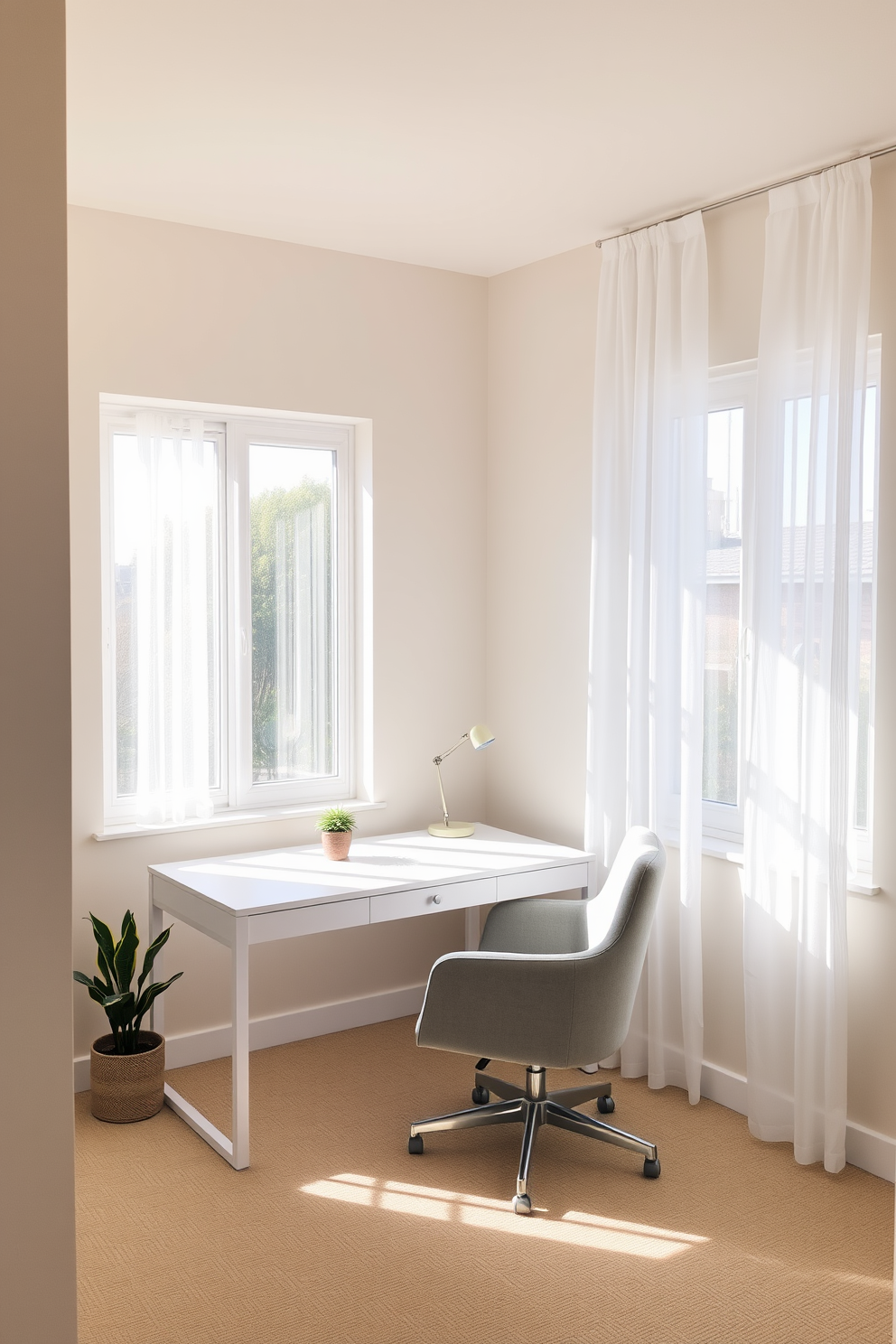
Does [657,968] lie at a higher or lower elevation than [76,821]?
lower

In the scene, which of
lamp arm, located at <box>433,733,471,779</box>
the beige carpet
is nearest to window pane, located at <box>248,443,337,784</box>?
lamp arm, located at <box>433,733,471,779</box>

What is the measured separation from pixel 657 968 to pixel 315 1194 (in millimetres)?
1292

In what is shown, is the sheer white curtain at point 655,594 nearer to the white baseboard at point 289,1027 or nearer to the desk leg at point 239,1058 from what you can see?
the white baseboard at point 289,1027

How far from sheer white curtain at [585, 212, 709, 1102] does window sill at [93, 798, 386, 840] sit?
0.94 metres

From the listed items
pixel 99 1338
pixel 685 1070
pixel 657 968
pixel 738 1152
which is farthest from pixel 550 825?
pixel 99 1338

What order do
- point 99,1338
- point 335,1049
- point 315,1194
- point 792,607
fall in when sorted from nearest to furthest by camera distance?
1. point 99,1338
2. point 315,1194
3. point 792,607
4. point 335,1049

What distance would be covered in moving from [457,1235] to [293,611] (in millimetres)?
2181

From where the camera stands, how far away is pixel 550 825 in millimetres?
4211

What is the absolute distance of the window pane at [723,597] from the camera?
3.54 m

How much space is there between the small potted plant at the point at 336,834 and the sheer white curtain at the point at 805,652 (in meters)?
1.26

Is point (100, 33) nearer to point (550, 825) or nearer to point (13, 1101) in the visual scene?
point (13, 1101)

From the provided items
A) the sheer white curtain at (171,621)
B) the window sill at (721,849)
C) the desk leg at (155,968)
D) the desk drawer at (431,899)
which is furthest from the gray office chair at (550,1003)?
the sheer white curtain at (171,621)

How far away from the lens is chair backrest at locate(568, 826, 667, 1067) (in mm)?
2887

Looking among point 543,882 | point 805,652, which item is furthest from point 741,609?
point 543,882
